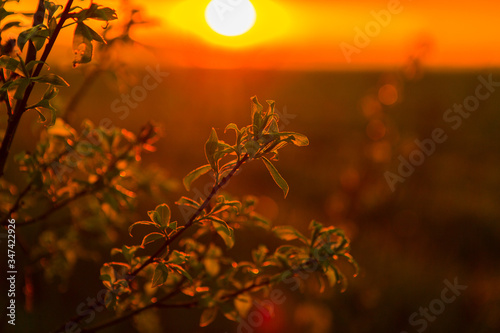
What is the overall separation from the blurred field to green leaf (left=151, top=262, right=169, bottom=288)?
1595mm

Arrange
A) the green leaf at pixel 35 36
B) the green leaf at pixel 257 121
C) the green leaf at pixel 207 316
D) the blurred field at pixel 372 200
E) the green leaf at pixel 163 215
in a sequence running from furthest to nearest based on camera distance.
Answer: the blurred field at pixel 372 200 → the green leaf at pixel 207 316 → the green leaf at pixel 163 215 → the green leaf at pixel 257 121 → the green leaf at pixel 35 36

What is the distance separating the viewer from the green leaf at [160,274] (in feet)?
5.21

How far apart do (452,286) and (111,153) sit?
575 centimetres

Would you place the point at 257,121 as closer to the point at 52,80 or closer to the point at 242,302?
the point at 52,80

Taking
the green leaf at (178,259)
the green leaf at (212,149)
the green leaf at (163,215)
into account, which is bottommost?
the green leaf at (178,259)

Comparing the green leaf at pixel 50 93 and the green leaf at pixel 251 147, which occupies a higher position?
the green leaf at pixel 50 93

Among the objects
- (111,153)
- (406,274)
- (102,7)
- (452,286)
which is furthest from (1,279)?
(452,286)

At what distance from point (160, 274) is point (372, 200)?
4.18 metres

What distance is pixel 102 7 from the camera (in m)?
1.50

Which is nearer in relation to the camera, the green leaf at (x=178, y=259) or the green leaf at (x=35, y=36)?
the green leaf at (x=35, y=36)

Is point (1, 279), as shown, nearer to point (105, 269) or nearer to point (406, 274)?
point (105, 269)

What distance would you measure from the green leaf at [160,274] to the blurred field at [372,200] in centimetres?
159

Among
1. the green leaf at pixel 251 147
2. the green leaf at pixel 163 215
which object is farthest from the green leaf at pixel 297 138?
the green leaf at pixel 163 215

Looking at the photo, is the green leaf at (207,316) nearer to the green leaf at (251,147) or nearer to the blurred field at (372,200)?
the green leaf at (251,147)
